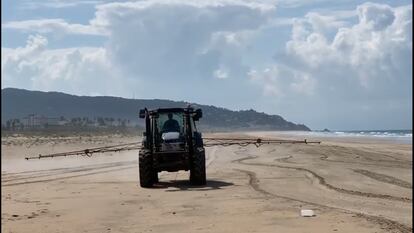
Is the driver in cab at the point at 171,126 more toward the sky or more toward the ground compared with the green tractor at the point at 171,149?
more toward the sky

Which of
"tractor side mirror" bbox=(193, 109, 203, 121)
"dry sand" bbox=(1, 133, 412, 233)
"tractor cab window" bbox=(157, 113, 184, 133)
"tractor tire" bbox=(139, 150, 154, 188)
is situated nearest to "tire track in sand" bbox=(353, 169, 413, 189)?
"dry sand" bbox=(1, 133, 412, 233)

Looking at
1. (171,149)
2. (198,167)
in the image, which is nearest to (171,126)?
(171,149)

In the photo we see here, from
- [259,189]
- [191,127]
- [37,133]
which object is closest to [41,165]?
[191,127]

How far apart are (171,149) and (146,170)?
0.86 m

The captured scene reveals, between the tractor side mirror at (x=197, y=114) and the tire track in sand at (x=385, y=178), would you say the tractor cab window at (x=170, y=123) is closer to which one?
the tractor side mirror at (x=197, y=114)

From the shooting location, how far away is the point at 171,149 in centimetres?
1672

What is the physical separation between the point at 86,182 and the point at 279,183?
602cm

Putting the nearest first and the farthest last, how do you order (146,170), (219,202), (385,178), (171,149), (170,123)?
(219,202) → (146,170) → (171,149) → (170,123) → (385,178)

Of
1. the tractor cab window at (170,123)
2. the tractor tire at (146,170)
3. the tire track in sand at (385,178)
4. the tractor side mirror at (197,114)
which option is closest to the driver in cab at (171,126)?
the tractor cab window at (170,123)

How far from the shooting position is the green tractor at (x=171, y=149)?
54.6ft

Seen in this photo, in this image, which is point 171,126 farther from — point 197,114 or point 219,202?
point 219,202

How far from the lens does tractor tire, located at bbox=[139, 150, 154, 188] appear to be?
1658 centimetres

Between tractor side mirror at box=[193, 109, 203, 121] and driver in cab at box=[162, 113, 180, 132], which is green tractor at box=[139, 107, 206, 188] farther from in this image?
driver in cab at box=[162, 113, 180, 132]

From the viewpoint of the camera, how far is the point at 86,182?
1906 centimetres
